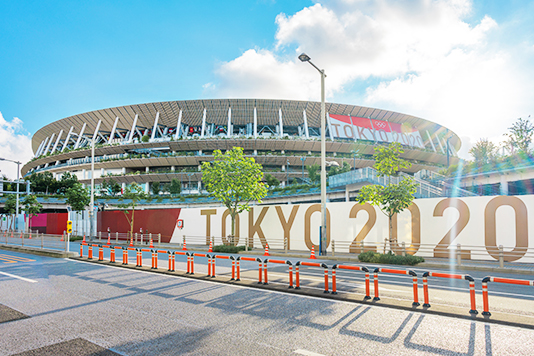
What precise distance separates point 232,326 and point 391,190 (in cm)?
1397

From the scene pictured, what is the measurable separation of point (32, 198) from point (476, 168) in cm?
5680

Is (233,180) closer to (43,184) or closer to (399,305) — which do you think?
(399,305)

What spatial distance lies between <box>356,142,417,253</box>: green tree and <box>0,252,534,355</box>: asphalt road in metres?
11.0

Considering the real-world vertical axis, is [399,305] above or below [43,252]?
above

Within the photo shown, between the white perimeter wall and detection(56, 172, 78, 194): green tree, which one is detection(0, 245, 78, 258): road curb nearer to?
the white perimeter wall

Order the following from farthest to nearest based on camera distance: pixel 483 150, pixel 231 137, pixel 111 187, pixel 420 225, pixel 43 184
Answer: pixel 43 184, pixel 111 187, pixel 231 137, pixel 483 150, pixel 420 225

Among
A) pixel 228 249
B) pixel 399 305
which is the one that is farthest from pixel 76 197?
pixel 399 305

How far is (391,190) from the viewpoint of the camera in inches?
720

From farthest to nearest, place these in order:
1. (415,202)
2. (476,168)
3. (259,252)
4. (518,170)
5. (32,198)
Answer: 1. (32,198)
2. (476,168)
3. (518,170)
4. (259,252)
5. (415,202)

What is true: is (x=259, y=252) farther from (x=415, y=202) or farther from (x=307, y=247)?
(x=415, y=202)

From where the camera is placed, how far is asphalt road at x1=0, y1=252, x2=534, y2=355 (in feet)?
18.0

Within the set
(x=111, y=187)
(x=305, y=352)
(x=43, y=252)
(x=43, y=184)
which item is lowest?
(x=43, y=252)

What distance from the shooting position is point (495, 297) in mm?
9352

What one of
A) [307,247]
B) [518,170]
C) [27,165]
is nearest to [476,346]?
[307,247]
